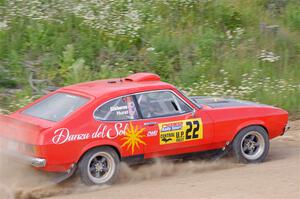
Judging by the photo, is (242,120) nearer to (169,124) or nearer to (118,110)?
(169,124)

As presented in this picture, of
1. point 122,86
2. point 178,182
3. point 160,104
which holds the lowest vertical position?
point 178,182

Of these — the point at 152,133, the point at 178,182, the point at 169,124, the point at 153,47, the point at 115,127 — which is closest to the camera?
the point at 115,127

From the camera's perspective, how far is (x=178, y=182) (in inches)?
347

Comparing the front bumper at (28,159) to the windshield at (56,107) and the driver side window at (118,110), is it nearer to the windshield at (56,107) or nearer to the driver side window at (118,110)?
the windshield at (56,107)

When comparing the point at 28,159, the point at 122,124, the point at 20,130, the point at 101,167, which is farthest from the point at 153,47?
the point at 28,159

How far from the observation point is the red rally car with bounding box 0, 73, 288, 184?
8352 millimetres

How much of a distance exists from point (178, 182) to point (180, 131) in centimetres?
73

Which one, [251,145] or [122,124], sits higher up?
[122,124]

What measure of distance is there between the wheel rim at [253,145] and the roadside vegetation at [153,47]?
3572 millimetres

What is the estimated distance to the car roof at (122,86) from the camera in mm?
8945

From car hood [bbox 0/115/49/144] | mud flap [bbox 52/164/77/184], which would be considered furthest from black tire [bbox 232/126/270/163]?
car hood [bbox 0/115/49/144]

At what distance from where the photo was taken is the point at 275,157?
34.3ft

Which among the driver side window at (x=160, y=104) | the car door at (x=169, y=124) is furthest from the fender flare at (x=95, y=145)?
the driver side window at (x=160, y=104)

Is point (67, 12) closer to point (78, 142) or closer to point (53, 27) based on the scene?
point (53, 27)
